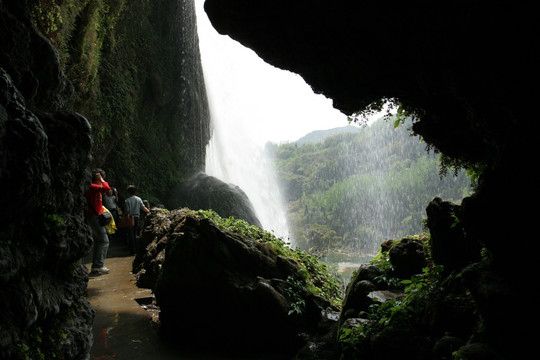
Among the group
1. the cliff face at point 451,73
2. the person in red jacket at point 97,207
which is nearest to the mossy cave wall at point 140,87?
the person in red jacket at point 97,207

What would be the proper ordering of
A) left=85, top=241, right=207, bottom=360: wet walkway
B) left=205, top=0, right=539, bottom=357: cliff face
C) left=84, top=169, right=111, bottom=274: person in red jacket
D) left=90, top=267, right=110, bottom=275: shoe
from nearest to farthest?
1. left=205, top=0, right=539, bottom=357: cliff face
2. left=85, top=241, right=207, bottom=360: wet walkway
3. left=84, top=169, right=111, bottom=274: person in red jacket
4. left=90, top=267, right=110, bottom=275: shoe

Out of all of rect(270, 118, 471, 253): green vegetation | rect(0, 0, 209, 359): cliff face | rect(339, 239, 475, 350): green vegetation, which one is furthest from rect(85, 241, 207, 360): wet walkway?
rect(270, 118, 471, 253): green vegetation

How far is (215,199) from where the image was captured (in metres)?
16.0

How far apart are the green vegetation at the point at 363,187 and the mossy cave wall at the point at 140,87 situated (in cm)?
2369

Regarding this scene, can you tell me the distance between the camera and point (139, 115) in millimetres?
15789

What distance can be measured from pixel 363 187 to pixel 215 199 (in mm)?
56557

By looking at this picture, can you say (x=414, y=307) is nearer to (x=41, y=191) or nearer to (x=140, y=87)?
(x=41, y=191)

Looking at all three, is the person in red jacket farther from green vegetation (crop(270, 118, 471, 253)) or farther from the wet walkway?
green vegetation (crop(270, 118, 471, 253))

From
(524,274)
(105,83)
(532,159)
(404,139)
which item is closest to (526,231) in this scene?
(524,274)

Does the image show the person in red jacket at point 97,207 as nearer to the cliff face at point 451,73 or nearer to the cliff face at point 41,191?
the cliff face at point 41,191

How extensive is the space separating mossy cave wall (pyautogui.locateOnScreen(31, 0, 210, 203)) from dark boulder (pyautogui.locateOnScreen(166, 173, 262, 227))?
73 centimetres

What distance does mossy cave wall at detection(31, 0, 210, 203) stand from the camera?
884cm

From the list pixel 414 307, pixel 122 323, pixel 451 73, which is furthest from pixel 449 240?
pixel 122 323

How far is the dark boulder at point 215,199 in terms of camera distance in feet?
51.6
